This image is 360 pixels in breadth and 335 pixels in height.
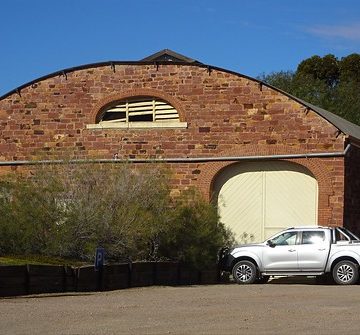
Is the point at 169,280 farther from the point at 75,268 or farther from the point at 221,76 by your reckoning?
the point at 221,76

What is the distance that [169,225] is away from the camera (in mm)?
23594

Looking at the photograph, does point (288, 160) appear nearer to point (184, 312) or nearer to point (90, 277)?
point (90, 277)

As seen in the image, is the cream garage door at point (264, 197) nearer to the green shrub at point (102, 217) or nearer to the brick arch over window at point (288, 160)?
the brick arch over window at point (288, 160)

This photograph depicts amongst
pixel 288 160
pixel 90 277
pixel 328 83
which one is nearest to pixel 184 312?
pixel 90 277

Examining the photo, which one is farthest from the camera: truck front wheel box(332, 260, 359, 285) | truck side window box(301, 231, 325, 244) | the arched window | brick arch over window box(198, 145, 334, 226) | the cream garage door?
the arched window

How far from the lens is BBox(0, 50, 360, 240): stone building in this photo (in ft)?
87.7

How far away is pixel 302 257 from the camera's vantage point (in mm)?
23156

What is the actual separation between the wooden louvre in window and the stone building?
0.03 metres

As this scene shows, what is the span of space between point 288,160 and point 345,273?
5.16 m

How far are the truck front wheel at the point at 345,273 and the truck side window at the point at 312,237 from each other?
827 millimetres

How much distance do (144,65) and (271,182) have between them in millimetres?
5936

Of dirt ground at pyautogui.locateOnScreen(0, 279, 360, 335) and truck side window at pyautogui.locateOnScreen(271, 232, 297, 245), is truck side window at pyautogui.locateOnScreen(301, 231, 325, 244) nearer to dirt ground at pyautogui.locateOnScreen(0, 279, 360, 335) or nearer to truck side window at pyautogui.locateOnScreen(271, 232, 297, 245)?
truck side window at pyautogui.locateOnScreen(271, 232, 297, 245)

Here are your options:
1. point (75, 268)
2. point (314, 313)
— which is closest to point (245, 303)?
point (314, 313)

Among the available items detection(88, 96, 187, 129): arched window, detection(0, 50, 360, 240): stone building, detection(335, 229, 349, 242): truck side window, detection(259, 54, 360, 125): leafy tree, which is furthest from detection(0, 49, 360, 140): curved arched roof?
detection(259, 54, 360, 125): leafy tree
